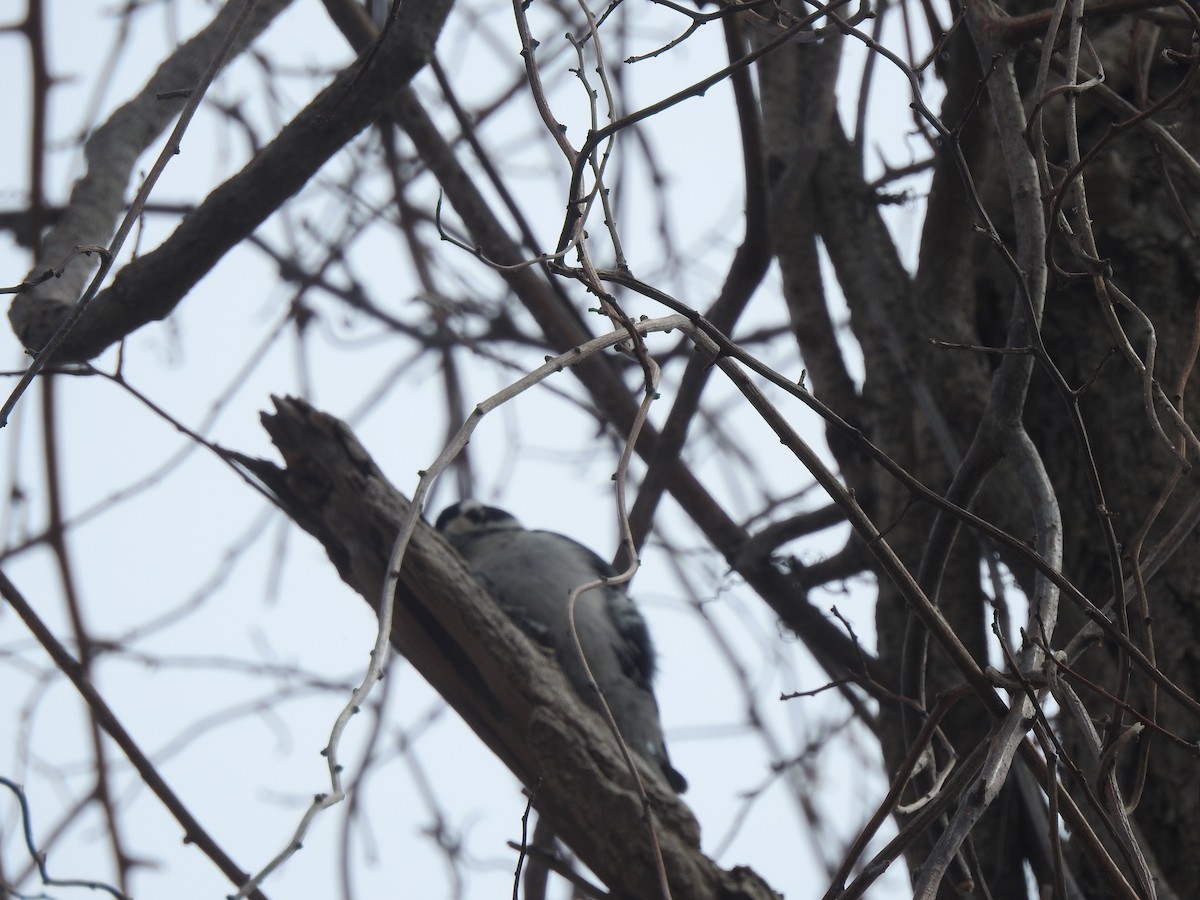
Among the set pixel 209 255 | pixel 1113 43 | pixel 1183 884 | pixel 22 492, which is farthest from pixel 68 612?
pixel 1113 43

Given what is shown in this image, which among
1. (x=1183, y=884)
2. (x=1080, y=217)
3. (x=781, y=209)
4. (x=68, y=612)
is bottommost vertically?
(x=1183, y=884)

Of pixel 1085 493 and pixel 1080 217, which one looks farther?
pixel 1085 493

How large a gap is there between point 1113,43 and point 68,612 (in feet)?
9.67

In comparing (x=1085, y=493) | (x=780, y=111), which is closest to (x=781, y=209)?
(x=780, y=111)

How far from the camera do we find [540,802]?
2.53 metres

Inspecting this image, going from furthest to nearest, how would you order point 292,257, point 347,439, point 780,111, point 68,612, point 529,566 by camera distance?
1. point 292,257
2. point 529,566
3. point 780,111
4. point 68,612
5. point 347,439

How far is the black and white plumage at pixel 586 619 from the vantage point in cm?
391

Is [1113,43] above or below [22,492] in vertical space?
above

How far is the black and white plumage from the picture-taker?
154 inches

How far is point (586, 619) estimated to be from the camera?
162 inches

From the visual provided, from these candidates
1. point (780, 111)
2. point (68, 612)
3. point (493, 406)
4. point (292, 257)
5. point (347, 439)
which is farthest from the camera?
point (292, 257)

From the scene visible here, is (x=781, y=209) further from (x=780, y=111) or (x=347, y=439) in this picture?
(x=347, y=439)

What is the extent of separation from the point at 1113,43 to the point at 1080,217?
3.85ft

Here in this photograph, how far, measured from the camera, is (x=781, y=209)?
11.4ft
